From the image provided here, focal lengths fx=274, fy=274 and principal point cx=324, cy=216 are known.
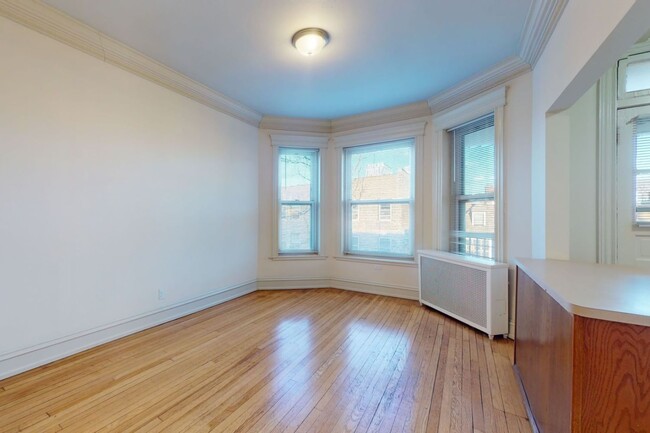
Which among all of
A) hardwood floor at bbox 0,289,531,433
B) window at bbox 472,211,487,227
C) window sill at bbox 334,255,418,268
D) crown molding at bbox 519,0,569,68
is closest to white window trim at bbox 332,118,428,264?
window sill at bbox 334,255,418,268

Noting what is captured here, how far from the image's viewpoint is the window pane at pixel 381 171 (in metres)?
4.09

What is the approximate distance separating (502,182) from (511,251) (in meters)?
0.73

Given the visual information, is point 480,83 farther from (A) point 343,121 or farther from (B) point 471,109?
(A) point 343,121

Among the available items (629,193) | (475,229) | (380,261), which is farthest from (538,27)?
(380,261)

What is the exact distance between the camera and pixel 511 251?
2.84m

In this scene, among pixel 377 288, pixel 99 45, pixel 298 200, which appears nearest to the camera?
pixel 99 45

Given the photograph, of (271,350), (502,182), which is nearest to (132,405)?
(271,350)

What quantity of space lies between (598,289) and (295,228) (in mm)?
3786

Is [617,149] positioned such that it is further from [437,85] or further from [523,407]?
[523,407]

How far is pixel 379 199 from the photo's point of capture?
428 centimetres

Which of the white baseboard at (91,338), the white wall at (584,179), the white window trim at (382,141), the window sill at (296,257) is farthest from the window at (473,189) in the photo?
the white baseboard at (91,338)

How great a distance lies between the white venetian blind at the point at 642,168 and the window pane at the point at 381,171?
7.25ft

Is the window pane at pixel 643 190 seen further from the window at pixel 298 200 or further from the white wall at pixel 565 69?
the window at pixel 298 200

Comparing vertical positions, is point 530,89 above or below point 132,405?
above
